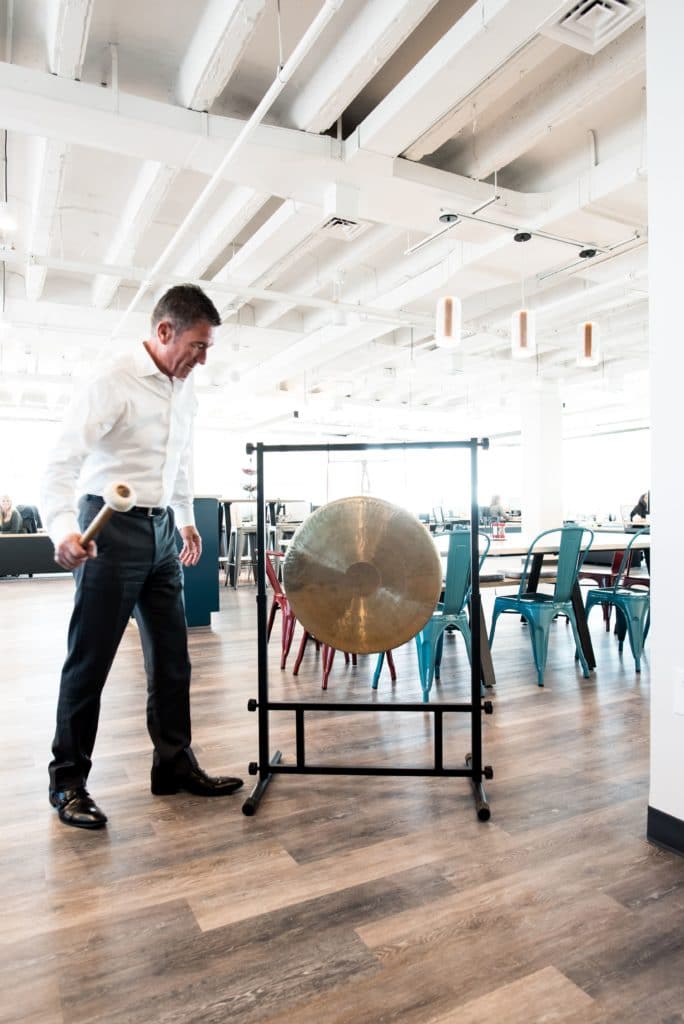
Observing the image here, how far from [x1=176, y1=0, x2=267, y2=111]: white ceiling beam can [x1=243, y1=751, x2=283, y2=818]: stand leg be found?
345 centimetres

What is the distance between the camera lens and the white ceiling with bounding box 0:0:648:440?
352cm

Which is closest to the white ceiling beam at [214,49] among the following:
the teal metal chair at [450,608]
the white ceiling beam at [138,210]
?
the white ceiling beam at [138,210]

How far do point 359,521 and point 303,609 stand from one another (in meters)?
0.33

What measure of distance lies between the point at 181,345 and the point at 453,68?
8.32 ft

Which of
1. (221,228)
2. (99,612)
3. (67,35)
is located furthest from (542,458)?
(99,612)

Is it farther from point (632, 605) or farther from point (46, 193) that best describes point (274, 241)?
point (632, 605)

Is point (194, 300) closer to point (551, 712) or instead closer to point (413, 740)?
point (413, 740)

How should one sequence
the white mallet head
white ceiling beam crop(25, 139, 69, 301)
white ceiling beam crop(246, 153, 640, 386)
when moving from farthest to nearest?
white ceiling beam crop(246, 153, 640, 386) < white ceiling beam crop(25, 139, 69, 301) < the white mallet head

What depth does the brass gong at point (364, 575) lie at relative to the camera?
2.02m

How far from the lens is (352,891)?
159 cm

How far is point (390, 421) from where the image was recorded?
653 inches

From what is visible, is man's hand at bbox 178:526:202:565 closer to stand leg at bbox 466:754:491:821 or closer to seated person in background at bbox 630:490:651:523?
stand leg at bbox 466:754:491:821

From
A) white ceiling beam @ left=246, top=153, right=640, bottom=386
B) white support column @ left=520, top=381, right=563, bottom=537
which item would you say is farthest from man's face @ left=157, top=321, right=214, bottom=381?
white support column @ left=520, top=381, right=563, bottom=537

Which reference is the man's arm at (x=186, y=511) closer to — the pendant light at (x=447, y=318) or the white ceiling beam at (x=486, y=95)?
the white ceiling beam at (x=486, y=95)
